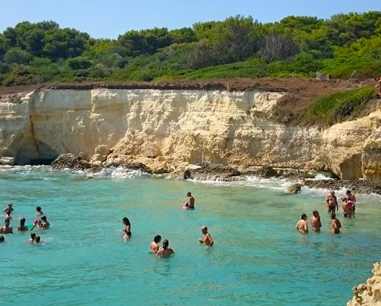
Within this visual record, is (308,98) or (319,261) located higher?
(308,98)

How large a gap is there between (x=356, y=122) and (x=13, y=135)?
22.5m

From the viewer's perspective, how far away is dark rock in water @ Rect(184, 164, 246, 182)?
106ft

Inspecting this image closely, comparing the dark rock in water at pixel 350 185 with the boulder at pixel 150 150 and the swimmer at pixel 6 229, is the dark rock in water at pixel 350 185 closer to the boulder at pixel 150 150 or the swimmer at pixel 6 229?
the boulder at pixel 150 150

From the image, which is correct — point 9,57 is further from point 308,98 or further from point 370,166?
point 370,166

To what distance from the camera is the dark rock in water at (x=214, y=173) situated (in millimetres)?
32250

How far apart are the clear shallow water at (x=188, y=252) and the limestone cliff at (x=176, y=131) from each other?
297 centimetres

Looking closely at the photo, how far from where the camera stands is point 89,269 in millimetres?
17016

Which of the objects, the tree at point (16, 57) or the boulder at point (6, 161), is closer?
the boulder at point (6, 161)

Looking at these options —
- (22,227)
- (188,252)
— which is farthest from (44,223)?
(188,252)

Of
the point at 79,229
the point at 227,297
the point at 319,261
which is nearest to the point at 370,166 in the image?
the point at 319,261

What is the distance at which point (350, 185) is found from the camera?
2816 cm

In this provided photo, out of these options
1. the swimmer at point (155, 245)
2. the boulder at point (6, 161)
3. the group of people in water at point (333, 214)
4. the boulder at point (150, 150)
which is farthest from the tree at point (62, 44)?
the swimmer at point (155, 245)

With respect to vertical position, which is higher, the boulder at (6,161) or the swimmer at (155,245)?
the boulder at (6,161)

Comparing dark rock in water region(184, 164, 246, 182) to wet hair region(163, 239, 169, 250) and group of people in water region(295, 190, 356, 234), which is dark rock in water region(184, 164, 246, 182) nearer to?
group of people in water region(295, 190, 356, 234)
